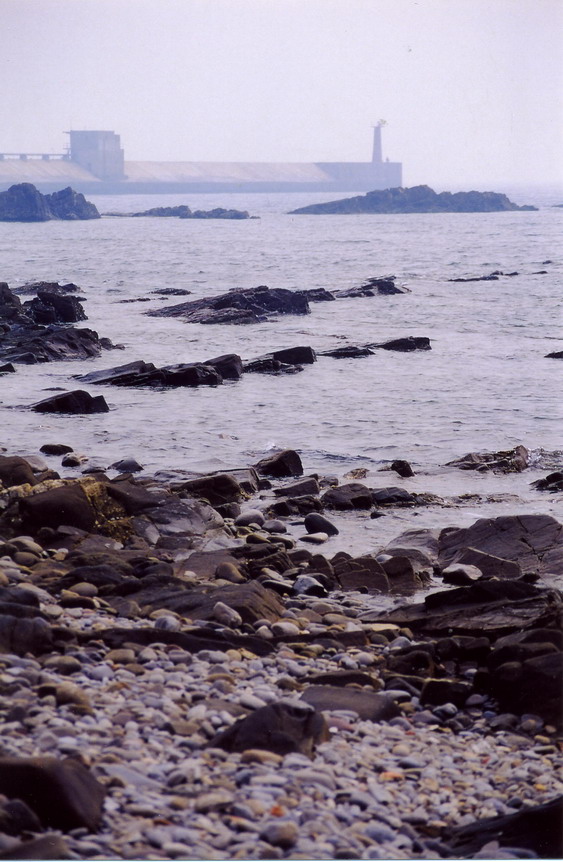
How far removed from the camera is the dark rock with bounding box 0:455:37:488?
10414 millimetres

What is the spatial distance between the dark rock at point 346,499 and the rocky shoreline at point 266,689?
1.45 meters

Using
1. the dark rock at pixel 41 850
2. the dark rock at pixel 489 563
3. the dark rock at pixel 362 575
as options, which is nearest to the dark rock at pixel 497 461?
the dark rock at pixel 489 563

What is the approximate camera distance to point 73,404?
1608cm

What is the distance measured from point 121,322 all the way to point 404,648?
78.3 feet

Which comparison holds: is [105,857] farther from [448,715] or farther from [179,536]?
[179,536]

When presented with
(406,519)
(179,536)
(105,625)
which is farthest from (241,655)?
(406,519)

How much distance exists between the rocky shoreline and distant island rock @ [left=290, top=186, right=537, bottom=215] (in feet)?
417

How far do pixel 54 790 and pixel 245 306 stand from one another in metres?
27.5

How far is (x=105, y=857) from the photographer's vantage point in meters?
3.60

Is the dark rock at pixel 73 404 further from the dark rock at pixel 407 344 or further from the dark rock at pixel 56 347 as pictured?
the dark rock at pixel 407 344

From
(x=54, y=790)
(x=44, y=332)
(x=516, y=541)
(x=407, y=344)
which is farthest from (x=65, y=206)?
(x=54, y=790)

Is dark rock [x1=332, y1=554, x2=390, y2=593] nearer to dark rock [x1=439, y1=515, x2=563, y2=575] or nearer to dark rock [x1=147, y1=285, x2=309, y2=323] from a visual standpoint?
dark rock [x1=439, y1=515, x2=563, y2=575]

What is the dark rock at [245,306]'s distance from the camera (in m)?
29.7

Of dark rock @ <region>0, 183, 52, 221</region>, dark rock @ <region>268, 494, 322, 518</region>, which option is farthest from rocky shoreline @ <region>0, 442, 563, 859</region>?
dark rock @ <region>0, 183, 52, 221</region>
